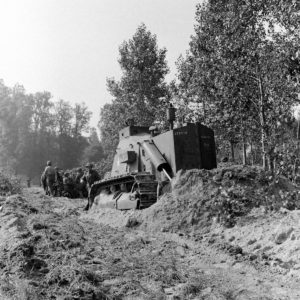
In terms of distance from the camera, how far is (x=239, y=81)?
18.2 meters

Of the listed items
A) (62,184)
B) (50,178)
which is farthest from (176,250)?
(62,184)

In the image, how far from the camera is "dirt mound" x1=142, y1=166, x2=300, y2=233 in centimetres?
915

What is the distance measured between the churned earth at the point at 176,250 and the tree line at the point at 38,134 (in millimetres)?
52573

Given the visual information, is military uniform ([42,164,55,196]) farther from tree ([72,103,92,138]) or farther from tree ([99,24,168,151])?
tree ([72,103,92,138])

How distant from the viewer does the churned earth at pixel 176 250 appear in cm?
531

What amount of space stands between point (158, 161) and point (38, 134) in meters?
62.5

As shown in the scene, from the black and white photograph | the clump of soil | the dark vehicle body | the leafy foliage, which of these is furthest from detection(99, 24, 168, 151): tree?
the leafy foliage

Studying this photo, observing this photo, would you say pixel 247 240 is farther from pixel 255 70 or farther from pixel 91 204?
pixel 255 70

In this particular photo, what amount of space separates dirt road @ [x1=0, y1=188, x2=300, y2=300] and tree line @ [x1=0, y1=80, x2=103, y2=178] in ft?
177

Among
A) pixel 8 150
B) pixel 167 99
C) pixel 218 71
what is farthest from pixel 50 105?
pixel 218 71

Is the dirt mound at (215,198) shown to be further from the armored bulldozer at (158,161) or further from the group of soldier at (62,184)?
the group of soldier at (62,184)

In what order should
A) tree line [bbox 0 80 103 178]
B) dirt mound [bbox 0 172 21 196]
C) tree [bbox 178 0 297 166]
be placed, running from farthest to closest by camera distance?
tree line [bbox 0 80 103 178]
dirt mound [bbox 0 172 21 196]
tree [bbox 178 0 297 166]

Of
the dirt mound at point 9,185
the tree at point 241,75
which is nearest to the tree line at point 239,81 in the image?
the tree at point 241,75

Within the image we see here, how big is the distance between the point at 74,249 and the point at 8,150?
60516 mm
